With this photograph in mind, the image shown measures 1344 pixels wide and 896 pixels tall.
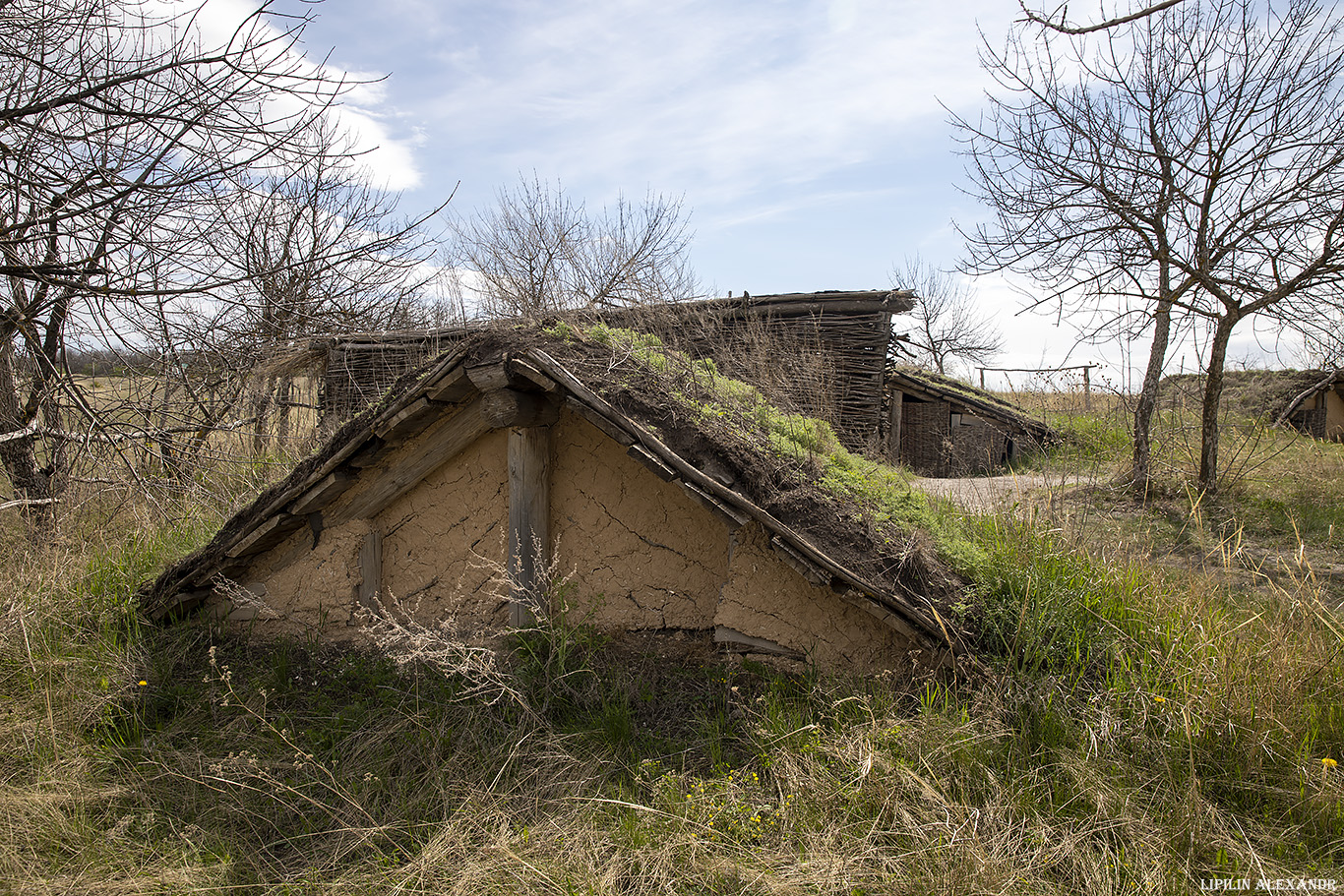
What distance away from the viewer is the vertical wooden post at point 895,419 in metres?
15.5

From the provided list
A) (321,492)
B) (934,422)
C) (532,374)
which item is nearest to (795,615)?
(532,374)

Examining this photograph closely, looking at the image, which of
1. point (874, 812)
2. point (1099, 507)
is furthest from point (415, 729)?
point (1099, 507)

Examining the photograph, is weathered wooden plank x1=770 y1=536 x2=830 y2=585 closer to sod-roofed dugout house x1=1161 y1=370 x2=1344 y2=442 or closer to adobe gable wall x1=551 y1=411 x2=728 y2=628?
adobe gable wall x1=551 y1=411 x2=728 y2=628

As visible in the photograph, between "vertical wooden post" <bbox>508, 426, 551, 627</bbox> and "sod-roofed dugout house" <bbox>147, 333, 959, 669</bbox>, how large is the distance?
11mm

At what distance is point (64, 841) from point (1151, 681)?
4.94 m

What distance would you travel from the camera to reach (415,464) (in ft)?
13.8

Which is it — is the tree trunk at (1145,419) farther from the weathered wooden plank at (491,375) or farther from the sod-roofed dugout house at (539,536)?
the weathered wooden plank at (491,375)

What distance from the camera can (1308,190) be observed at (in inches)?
278

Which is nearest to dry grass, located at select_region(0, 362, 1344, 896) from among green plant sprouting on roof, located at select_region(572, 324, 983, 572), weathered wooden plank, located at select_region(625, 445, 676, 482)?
green plant sprouting on roof, located at select_region(572, 324, 983, 572)

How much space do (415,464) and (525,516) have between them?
2.64ft

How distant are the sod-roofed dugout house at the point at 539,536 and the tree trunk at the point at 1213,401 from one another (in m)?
6.89

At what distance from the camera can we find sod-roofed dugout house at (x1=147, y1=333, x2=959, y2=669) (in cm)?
354

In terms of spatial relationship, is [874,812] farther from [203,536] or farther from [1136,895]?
[203,536]

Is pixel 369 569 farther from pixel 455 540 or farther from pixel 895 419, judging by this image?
pixel 895 419
